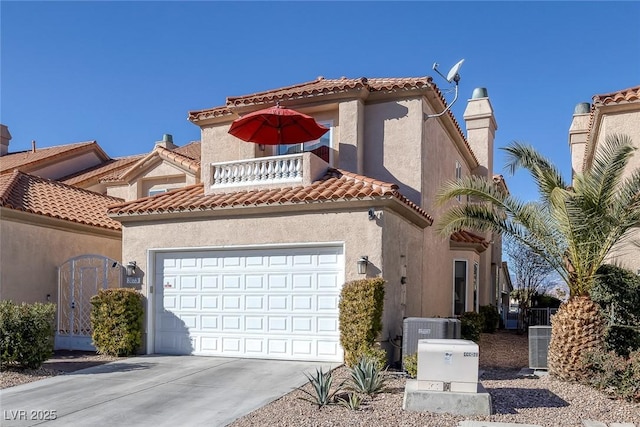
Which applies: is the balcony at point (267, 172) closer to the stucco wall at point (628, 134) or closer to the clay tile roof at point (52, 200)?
the clay tile roof at point (52, 200)

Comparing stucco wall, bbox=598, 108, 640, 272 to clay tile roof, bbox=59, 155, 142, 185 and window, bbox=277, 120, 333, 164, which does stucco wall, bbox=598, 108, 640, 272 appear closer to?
window, bbox=277, 120, 333, 164

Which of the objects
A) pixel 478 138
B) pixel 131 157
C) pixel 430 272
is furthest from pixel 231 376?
pixel 131 157

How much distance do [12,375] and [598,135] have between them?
1576 cm

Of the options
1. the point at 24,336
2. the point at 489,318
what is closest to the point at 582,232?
the point at 24,336

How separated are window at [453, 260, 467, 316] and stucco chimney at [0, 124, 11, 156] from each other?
24.8 metres

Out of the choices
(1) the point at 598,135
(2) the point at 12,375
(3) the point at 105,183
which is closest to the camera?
(2) the point at 12,375

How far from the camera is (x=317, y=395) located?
27.7ft

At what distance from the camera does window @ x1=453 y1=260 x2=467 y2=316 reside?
19.2 metres

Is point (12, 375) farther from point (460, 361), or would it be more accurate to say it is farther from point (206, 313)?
point (460, 361)

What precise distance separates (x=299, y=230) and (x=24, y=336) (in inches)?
237

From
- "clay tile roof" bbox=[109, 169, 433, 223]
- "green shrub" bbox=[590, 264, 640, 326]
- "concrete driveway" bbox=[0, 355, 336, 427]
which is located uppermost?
"clay tile roof" bbox=[109, 169, 433, 223]

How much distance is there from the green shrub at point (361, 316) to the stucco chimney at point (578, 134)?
1528cm

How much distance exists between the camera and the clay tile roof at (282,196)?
11.7 meters

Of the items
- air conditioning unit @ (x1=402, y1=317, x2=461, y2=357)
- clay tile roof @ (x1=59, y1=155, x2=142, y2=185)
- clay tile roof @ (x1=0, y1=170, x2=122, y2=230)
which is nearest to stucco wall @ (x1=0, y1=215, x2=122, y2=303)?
clay tile roof @ (x1=0, y1=170, x2=122, y2=230)
